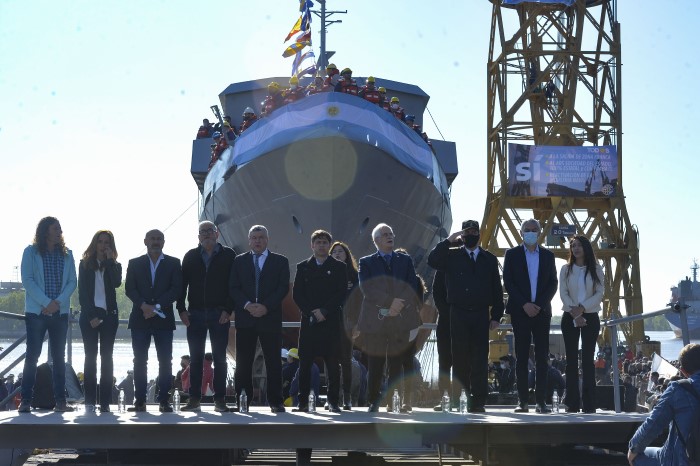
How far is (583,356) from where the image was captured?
8.34 m

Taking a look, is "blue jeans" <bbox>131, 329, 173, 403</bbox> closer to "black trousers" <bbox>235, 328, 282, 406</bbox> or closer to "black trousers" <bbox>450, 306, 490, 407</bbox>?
"black trousers" <bbox>235, 328, 282, 406</bbox>

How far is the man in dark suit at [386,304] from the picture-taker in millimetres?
7707

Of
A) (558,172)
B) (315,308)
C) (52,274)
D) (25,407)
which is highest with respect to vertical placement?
(558,172)

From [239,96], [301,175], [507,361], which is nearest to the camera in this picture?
[507,361]

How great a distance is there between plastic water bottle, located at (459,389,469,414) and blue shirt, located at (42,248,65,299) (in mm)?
3439

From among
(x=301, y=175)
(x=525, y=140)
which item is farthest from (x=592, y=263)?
(x=525, y=140)

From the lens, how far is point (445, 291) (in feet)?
26.4

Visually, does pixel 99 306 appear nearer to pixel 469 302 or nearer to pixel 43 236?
pixel 43 236

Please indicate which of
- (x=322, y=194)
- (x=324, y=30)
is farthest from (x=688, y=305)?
(x=324, y=30)

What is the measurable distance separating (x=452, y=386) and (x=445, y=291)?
796 millimetres

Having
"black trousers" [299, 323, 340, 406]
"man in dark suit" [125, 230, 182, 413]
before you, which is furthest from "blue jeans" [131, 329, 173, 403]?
"black trousers" [299, 323, 340, 406]

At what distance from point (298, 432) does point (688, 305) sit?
3.02 metres

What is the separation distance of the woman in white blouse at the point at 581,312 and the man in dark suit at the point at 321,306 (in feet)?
6.42

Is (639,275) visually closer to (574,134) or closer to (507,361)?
(574,134)
